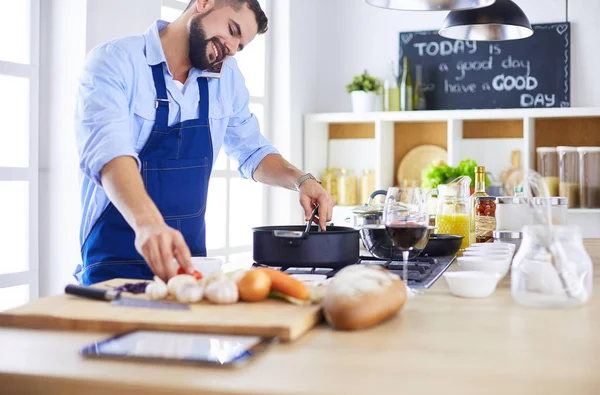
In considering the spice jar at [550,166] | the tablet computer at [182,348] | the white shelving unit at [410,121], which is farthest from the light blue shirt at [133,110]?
the spice jar at [550,166]

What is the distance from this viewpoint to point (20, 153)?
3010mm

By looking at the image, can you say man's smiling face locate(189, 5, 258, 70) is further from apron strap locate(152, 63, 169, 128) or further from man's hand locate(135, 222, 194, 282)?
man's hand locate(135, 222, 194, 282)

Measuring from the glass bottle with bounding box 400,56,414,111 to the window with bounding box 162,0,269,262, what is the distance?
942mm

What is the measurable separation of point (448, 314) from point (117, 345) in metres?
0.61

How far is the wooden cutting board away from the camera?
1183 millimetres

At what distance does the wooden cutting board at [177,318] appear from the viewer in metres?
1.18

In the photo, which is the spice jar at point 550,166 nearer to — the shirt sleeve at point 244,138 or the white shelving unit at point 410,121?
the white shelving unit at point 410,121

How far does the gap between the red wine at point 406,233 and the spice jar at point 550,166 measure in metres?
3.35

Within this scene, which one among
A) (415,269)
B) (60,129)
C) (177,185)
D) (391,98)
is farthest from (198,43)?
(391,98)

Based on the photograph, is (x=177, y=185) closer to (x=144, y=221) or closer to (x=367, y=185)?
(x=144, y=221)

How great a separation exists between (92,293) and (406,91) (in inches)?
155

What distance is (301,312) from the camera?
4.16ft

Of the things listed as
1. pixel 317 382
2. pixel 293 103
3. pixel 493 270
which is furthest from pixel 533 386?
pixel 293 103

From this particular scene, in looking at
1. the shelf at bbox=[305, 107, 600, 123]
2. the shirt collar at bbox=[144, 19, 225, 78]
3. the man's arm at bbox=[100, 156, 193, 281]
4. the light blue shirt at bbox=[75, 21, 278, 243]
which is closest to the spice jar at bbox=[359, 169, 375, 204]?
the shelf at bbox=[305, 107, 600, 123]
